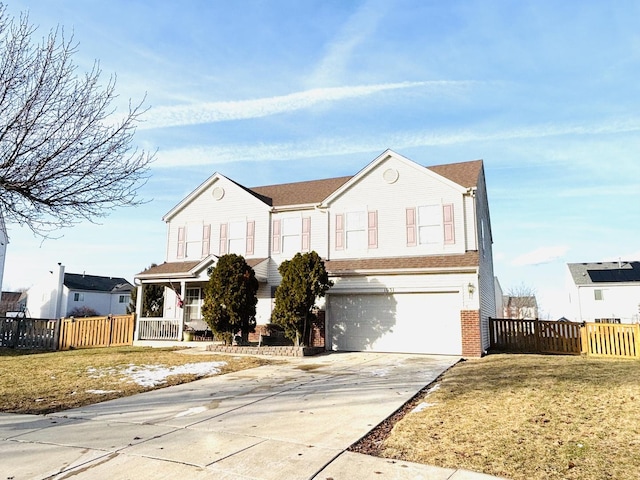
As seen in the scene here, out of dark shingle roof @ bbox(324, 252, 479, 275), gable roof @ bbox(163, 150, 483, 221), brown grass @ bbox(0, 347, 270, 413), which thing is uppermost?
gable roof @ bbox(163, 150, 483, 221)

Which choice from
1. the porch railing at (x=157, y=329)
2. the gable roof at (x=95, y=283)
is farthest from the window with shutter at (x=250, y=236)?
the gable roof at (x=95, y=283)

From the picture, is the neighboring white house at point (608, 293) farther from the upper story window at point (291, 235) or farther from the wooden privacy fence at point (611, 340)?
the upper story window at point (291, 235)

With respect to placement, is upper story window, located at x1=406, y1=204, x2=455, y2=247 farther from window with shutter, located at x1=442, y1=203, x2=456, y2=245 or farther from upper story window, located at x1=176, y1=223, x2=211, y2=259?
upper story window, located at x1=176, y1=223, x2=211, y2=259

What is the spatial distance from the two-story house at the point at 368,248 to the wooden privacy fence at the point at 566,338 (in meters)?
1.08

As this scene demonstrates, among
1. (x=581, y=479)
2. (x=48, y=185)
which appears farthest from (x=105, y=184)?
(x=581, y=479)

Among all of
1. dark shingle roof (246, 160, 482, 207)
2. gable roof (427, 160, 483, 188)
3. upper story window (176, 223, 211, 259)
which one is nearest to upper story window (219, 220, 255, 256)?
upper story window (176, 223, 211, 259)

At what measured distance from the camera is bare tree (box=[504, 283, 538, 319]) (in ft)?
154

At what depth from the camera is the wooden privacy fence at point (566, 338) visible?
1493 cm

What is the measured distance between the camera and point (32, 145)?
6547 millimetres

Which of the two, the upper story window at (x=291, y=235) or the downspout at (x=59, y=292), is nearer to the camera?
the upper story window at (x=291, y=235)

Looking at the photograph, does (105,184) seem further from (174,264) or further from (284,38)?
(174,264)

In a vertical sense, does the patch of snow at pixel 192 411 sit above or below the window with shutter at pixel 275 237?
below

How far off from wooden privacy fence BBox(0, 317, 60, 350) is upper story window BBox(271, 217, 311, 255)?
32.2 ft

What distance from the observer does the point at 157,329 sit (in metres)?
18.5
